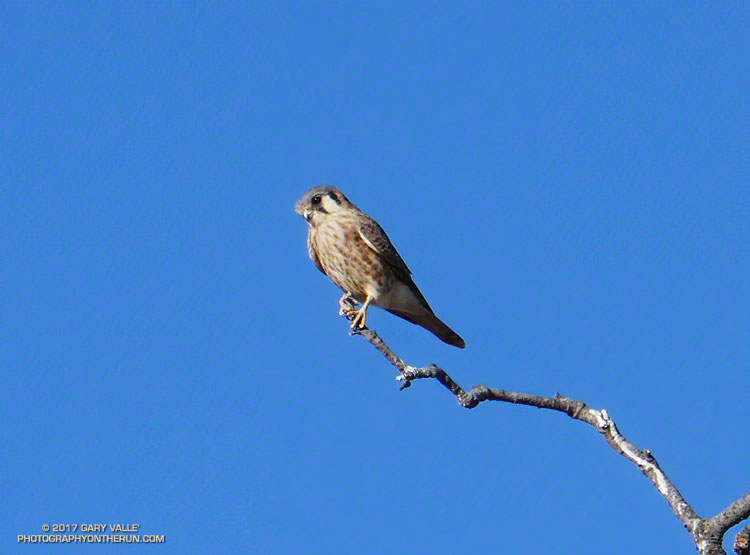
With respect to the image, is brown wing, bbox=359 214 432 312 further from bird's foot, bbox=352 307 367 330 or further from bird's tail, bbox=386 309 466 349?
bird's foot, bbox=352 307 367 330

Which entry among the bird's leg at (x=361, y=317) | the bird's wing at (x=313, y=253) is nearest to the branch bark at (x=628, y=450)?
the bird's leg at (x=361, y=317)

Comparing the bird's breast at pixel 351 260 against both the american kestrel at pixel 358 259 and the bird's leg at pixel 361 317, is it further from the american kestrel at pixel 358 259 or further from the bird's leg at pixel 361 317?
the bird's leg at pixel 361 317

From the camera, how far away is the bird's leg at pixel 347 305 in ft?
19.7

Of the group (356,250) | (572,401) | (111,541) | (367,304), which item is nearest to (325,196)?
(356,250)

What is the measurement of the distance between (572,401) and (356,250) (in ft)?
11.4

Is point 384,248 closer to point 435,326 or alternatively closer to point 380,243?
point 380,243

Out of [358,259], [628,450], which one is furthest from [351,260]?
[628,450]

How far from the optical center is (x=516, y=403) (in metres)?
3.09

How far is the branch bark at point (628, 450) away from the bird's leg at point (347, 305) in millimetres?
2327

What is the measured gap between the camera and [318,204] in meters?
6.42

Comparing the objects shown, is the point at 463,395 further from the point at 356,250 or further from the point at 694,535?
the point at 356,250

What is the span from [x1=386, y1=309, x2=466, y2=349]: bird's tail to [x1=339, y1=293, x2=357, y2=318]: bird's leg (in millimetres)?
347

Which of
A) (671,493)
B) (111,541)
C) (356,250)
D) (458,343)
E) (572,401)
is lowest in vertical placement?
(671,493)

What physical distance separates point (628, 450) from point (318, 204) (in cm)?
404
